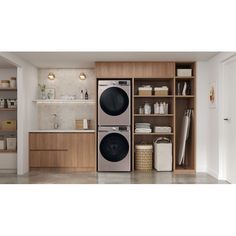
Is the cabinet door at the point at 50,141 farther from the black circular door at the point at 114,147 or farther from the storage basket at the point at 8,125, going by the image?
the black circular door at the point at 114,147

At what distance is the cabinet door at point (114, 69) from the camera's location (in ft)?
24.6

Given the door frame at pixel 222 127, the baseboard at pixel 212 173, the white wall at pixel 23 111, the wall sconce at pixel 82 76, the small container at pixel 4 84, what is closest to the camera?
the door frame at pixel 222 127

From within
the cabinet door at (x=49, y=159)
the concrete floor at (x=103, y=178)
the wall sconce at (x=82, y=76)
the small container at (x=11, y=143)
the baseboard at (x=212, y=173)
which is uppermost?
the wall sconce at (x=82, y=76)

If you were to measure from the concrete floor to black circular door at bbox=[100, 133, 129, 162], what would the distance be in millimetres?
413

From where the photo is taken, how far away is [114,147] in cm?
755

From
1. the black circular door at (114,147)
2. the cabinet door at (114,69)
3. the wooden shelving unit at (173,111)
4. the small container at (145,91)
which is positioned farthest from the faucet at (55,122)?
the small container at (145,91)

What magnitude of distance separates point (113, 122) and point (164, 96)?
111cm

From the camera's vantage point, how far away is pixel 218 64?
22.2 ft

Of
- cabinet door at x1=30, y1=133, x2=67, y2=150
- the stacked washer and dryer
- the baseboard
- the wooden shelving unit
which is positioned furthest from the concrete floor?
the wooden shelving unit

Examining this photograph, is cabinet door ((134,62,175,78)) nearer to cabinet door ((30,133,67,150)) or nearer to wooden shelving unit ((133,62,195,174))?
wooden shelving unit ((133,62,195,174))

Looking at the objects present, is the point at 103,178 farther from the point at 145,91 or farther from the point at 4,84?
the point at 4,84

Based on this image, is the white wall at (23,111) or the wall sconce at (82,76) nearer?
the white wall at (23,111)

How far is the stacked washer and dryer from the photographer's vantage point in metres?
7.54

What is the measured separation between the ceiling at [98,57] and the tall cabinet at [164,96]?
0.84ft
